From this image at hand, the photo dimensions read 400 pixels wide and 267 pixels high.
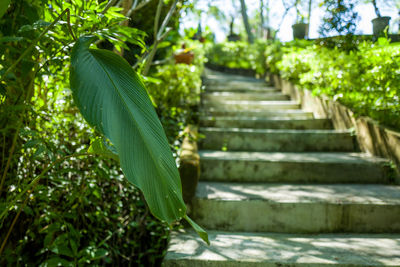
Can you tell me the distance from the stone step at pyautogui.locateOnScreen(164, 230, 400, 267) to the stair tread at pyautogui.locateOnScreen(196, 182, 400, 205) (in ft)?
0.77

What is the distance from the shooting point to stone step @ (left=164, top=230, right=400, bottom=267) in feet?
5.48

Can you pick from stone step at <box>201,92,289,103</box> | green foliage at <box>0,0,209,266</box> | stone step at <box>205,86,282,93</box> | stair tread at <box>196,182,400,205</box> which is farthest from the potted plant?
green foliage at <box>0,0,209,266</box>

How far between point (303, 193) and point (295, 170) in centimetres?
39

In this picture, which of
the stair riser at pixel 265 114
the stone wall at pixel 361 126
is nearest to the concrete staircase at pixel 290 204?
the stone wall at pixel 361 126

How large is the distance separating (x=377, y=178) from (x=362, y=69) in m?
1.38

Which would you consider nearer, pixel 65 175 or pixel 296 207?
pixel 65 175

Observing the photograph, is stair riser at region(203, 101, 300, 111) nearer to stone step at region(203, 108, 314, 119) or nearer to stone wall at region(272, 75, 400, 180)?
stone wall at region(272, 75, 400, 180)

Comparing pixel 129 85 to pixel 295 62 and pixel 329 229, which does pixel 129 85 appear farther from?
pixel 295 62

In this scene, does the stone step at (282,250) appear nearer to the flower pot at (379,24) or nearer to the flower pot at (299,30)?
the flower pot at (379,24)

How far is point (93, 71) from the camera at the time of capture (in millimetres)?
862

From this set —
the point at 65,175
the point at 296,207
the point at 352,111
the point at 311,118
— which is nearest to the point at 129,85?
the point at 65,175

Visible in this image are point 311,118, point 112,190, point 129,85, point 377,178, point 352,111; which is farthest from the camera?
point 311,118

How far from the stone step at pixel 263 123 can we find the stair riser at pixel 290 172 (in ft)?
3.48

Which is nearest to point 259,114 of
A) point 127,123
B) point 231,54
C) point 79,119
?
point 79,119
